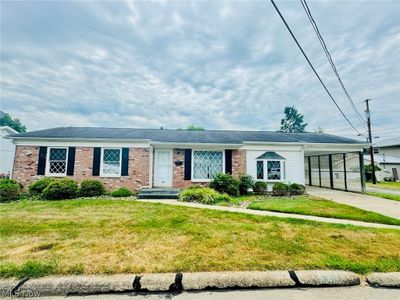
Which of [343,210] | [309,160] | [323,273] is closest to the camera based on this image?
[323,273]

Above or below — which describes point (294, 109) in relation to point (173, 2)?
above

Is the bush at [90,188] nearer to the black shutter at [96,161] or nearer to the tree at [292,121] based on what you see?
the black shutter at [96,161]

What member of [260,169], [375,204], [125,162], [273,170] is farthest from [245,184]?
[125,162]

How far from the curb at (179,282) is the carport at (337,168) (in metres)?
11.9

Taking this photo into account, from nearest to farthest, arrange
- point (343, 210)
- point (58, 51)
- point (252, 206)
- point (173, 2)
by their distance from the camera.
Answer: point (173, 2) < point (343, 210) < point (252, 206) < point (58, 51)

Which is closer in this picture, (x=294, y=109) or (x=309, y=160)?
(x=309, y=160)

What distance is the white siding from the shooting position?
1252 centimetres

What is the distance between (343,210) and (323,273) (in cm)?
565

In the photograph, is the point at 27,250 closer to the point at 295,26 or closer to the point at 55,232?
the point at 55,232

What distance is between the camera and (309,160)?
17.8 m

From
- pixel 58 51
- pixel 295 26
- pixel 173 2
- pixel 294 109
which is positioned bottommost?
pixel 295 26

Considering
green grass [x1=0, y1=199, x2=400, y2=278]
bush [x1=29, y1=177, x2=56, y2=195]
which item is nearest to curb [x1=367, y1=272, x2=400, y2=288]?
green grass [x1=0, y1=199, x2=400, y2=278]

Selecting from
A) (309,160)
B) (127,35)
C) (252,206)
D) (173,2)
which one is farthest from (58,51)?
(309,160)

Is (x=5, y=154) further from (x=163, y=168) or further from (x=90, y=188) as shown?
(x=163, y=168)
